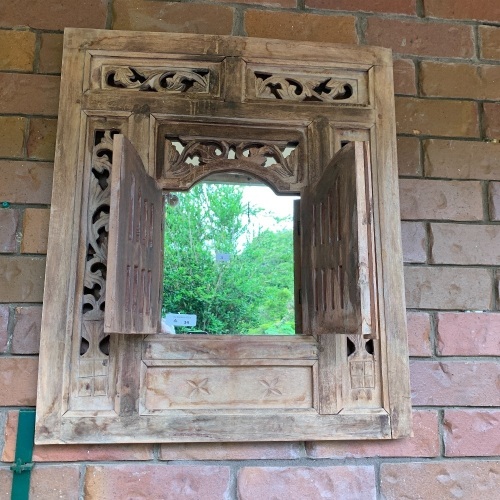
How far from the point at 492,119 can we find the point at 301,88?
62 cm

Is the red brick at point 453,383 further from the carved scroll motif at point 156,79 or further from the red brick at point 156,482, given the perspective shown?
the carved scroll motif at point 156,79

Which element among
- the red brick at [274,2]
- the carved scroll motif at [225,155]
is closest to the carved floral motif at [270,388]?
the carved scroll motif at [225,155]

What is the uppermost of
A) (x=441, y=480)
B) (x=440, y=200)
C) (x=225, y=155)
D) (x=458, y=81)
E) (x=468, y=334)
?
(x=458, y=81)

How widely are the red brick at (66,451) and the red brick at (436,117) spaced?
1.22 m

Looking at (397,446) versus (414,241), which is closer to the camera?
(397,446)

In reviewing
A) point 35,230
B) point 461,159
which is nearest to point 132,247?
point 35,230

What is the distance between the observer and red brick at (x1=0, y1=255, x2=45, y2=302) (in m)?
1.37

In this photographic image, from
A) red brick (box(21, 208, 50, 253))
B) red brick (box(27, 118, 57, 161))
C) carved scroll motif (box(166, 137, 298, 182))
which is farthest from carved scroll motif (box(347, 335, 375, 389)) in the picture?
red brick (box(27, 118, 57, 161))

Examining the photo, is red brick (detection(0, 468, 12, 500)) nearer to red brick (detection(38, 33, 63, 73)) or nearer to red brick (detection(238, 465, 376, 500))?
red brick (detection(238, 465, 376, 500))

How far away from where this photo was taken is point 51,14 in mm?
1528

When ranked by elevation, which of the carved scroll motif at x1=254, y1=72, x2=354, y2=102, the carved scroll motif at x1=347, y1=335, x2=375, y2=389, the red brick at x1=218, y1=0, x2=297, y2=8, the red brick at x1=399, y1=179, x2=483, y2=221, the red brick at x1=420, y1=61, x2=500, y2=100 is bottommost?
the carved scroll motif at x1=347, y1=335, x2=375, y2=389

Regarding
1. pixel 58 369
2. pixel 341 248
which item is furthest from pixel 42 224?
pixel 341 248

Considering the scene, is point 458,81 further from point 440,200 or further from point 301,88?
point 301,88

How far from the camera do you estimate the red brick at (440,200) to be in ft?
4.97
